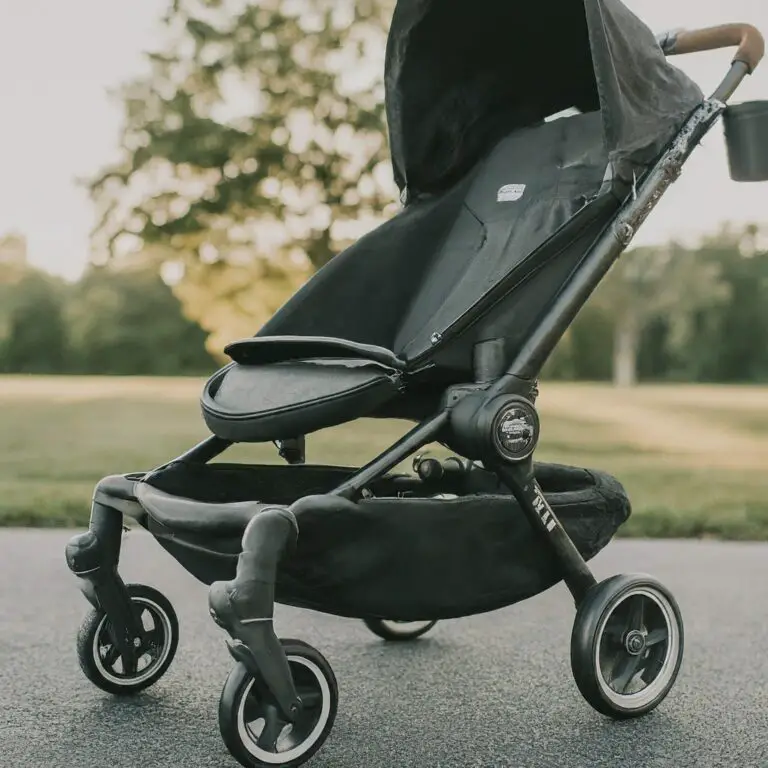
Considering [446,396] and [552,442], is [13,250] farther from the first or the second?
[446,396]

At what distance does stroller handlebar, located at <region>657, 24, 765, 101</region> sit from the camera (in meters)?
3.08

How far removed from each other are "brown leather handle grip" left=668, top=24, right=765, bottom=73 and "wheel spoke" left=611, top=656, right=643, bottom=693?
1.65m

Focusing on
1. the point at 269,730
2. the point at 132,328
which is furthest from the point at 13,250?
the point at 269,730

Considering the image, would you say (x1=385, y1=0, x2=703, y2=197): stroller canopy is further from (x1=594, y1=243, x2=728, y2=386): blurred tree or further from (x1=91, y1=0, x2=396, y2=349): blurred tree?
(x1=594, y1=243, x2=728, y2=386): blurred tree

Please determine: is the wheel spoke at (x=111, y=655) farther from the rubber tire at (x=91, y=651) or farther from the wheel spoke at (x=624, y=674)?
the wheel spoke at (x=624, y=674)

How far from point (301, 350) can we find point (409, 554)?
1.82 ft

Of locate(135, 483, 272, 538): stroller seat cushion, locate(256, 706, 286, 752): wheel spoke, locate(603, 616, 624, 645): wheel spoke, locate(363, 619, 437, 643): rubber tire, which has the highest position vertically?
locate(135, 483, 272, 538): stroller seat cushion

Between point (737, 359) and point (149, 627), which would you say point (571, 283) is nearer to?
point (149, 627)

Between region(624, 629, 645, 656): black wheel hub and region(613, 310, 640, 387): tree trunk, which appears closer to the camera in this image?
region(624, 629, 645, 656): black wheel hub

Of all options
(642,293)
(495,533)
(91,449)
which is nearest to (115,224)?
(91,449)

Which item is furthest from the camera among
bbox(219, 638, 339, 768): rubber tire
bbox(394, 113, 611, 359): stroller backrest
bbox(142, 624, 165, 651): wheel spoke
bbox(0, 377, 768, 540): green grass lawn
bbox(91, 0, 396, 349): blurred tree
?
bbox(91, 0, 396, 349): blurred tree

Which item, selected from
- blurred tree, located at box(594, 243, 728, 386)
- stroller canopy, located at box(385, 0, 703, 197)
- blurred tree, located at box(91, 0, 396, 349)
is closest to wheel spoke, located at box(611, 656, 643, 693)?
stroller canopy, located at box(385, 0, 703, 197)

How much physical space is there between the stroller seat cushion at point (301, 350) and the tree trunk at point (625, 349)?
16903 mm

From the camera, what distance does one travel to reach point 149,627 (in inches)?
122
